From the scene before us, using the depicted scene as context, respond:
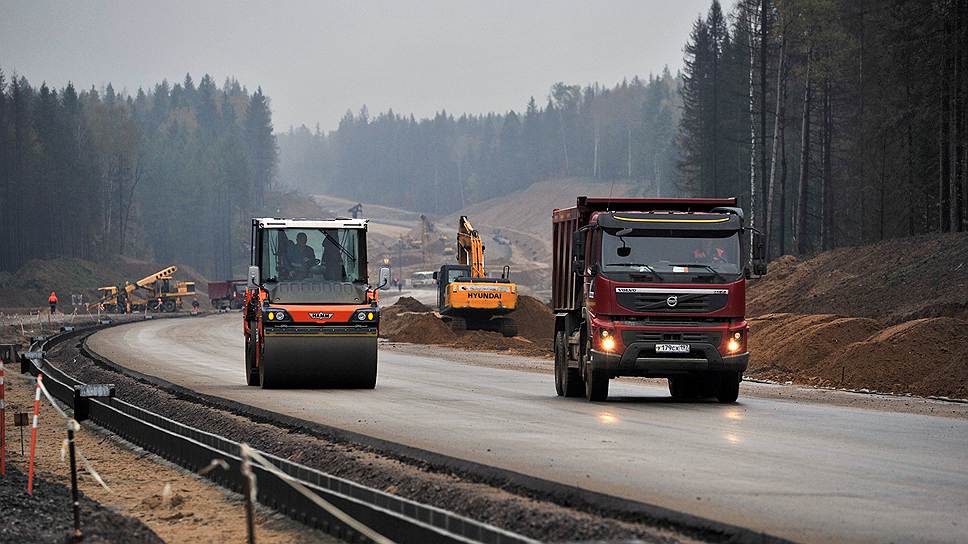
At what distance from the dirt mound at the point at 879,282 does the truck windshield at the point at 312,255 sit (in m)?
15.9

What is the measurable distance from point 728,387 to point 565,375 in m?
3.07

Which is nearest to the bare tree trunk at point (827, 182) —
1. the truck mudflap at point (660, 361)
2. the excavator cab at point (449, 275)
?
the excavator cab at point (449, 275)

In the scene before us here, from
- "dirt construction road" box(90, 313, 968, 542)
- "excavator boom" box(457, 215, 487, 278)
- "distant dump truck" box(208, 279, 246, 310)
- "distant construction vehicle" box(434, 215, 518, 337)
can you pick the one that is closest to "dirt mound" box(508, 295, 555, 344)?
"distant construction vehicle" box(434, 215, 518, 337)

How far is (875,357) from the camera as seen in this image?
97.2 feet

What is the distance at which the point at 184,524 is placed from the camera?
13.2 metres

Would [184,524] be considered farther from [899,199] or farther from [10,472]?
[899,199]

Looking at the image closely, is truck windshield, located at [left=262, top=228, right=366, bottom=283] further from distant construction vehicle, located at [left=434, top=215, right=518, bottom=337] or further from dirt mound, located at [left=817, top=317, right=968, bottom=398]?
distant construction vehicle, located at [left=434, top=215, right=518, bottom=337]

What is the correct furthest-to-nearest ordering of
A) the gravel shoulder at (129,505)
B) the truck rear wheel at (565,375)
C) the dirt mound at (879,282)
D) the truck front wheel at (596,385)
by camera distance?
the dirt mound at (879,282) < the truck rear wheel at (565,375) < the truck front wheel at (596,385) < the gravel shoulder at (129,505)

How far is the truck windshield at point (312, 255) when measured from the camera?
90.1 ft

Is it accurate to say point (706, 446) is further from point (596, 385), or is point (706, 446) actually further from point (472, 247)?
point (472, 247)

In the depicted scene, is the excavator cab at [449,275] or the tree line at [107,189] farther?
the tree line at [107,189]

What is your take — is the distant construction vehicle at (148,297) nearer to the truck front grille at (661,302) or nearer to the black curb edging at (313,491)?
the black curb edging at (313,491)

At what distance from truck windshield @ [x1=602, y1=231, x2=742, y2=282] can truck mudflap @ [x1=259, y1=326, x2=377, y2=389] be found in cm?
583

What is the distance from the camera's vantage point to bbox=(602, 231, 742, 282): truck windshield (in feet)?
73.1
